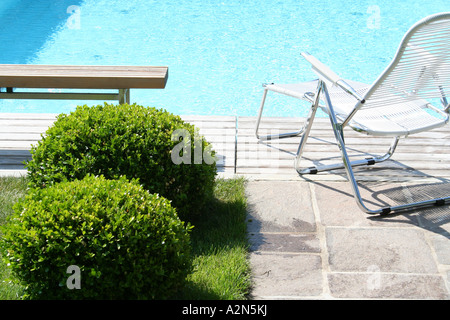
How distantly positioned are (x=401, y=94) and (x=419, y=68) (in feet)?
0.59

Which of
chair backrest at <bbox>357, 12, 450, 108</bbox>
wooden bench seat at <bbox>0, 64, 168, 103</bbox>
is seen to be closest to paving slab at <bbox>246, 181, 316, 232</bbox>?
chair backrest at <bbox>357, 12, 450, 108</bbox>

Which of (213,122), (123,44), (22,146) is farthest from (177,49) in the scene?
(22,146)

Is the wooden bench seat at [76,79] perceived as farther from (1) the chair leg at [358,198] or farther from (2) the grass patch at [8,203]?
(1) the chair leg at [358,198]

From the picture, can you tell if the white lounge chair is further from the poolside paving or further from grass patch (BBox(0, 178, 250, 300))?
grass patch (BBox(0, 178, 250, 300))

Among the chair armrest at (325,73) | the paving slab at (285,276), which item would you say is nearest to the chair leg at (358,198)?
the chair armrest at (325,73)

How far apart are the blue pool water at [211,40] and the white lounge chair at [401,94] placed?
2687mm

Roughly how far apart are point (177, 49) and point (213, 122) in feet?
10.9

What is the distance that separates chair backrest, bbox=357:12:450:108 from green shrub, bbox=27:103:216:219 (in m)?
1.10

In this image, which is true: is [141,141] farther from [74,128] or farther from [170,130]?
[74,128]

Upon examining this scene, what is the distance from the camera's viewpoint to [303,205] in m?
3.46

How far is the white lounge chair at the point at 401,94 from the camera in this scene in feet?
9.96

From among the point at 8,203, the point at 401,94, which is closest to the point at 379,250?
the point at 401,94

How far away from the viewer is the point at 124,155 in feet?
9.82

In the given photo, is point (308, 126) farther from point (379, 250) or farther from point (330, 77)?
point (379, 250)
